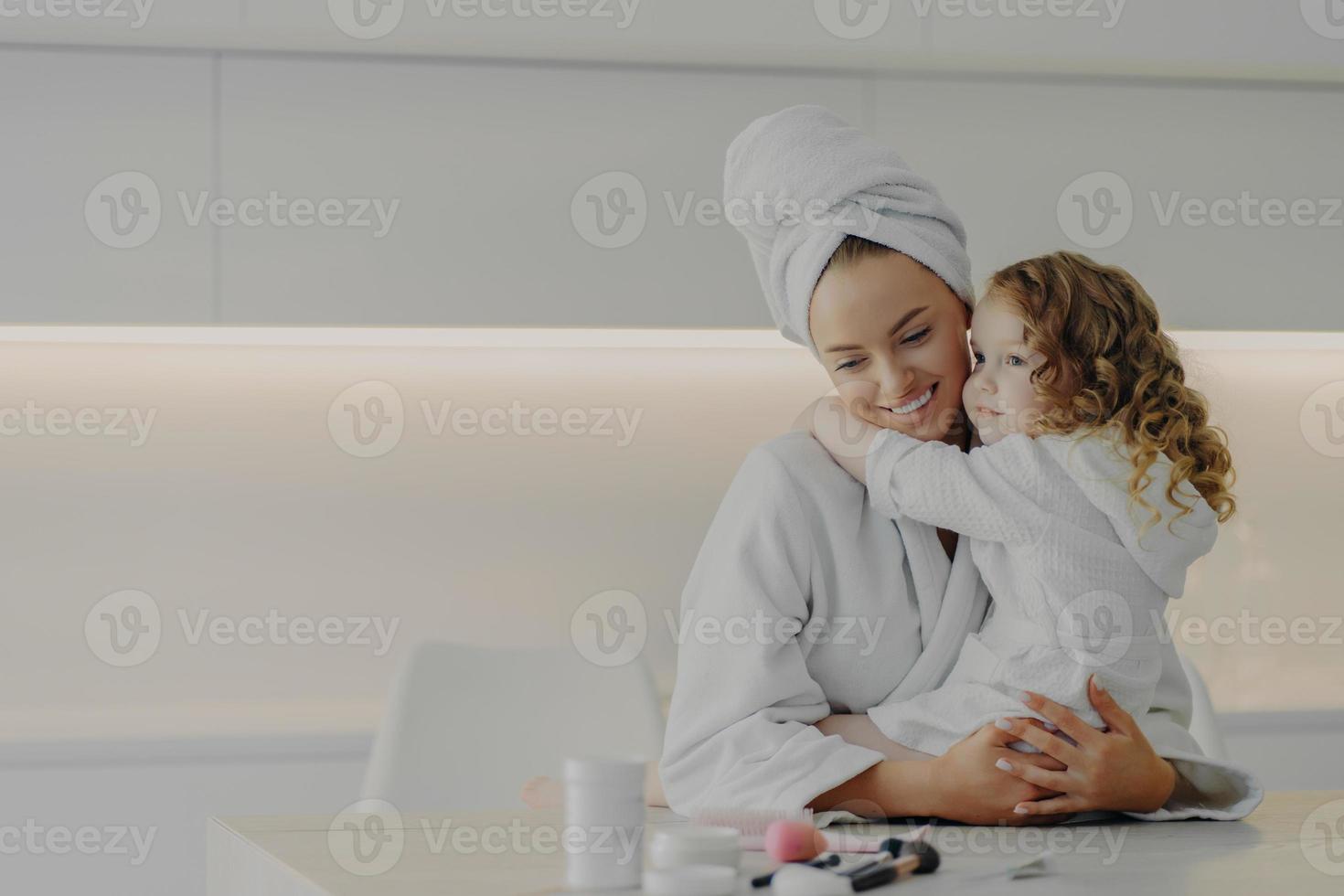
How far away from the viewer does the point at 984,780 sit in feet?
3.86

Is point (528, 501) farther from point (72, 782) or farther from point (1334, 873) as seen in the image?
point (1334, 873)

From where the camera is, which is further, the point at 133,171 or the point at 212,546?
the point at 212,546

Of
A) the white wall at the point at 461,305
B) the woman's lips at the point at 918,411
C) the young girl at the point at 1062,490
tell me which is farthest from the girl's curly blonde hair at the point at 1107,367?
the white wall at the point at 461,305

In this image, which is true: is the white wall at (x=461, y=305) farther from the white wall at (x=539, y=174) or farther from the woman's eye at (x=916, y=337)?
the woman's eye at (x=916, y=337)

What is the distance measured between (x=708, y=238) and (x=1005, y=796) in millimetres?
1262

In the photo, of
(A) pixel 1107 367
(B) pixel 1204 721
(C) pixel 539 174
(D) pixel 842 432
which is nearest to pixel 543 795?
(D) pixel 842 432

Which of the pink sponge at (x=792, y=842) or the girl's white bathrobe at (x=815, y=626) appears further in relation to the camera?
the girl's white bathrobe at (x=815, y=626)

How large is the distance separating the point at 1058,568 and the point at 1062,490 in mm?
67

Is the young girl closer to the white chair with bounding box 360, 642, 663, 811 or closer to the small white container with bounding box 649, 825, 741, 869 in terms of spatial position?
the small white container with bounding box 649, 825, 741, 869

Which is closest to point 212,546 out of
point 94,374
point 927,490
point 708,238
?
point 94,374

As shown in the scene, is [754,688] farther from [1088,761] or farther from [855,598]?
[1088,761]

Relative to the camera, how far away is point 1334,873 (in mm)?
1015

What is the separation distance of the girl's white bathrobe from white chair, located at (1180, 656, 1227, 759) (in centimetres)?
54

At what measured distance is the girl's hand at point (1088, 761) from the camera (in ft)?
3.84
